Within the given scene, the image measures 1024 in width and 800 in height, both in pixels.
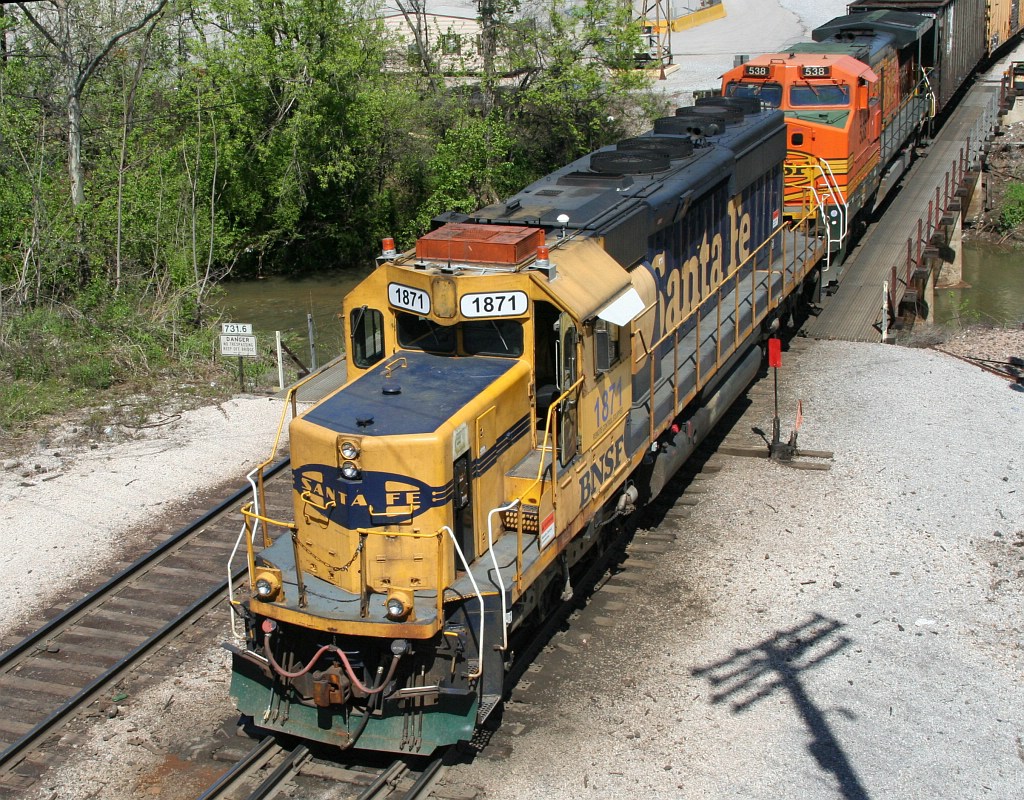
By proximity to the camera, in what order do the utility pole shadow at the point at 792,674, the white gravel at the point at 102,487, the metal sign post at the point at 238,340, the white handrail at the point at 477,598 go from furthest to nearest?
the metal sign post at the point at 238,340
the white gravel at the point at 102,487
the utility pole shadow at the point at 792,674
the white handrail at the point at 477,598

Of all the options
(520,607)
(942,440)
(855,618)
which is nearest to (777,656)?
(855,618)

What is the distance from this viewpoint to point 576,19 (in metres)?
28.9

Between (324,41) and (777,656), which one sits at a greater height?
(324,41)

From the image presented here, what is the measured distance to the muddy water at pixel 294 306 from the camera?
24531 millimetres

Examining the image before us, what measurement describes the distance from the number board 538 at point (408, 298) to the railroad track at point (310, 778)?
3.27 metres

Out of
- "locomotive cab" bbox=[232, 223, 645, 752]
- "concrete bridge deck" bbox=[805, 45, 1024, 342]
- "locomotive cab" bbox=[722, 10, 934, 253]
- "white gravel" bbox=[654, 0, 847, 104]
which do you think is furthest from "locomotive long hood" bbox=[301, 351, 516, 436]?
"white gravel" bbox=[654, 0, 847, 104]

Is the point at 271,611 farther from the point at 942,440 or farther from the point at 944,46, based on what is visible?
the point at 944,46

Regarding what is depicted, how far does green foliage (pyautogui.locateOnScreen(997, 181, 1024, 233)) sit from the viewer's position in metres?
31.9

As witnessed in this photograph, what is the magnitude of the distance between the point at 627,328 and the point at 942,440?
560 centimetres

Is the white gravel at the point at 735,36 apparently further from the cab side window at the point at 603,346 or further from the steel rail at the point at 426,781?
the steel rail at the point at 426,781

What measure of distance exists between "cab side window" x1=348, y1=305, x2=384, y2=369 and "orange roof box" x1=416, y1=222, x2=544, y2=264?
618 millimetres

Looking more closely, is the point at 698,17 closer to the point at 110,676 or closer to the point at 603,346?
the point at 603,346

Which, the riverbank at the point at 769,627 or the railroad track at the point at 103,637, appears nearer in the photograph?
the riverbank at the point at 769,627

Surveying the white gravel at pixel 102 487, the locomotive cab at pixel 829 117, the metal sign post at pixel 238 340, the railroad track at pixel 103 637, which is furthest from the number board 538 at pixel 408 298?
the locomotive cab at pixel 829 117
